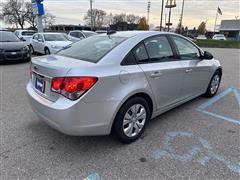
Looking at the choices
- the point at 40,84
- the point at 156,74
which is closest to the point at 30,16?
the point at 40,84

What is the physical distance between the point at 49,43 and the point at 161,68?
27.7 feet

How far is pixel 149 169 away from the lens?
7.14 ft

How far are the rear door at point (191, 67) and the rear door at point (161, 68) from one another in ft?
0.69

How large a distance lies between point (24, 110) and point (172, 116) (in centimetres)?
290

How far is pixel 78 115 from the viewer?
208cm

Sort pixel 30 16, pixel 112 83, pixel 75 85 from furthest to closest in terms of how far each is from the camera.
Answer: pixel 30 16 → pixel 112 83 → pixel 75 85

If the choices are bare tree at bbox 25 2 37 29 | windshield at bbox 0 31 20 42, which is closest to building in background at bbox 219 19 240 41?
bare tree at bbox 25 2 37 29

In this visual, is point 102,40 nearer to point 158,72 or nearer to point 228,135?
point 158,72

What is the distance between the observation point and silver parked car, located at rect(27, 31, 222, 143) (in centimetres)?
209

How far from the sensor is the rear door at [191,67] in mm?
3336

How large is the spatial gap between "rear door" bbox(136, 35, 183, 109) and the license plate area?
1279 millimetres

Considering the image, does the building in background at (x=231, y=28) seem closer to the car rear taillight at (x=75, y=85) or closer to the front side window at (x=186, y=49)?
the front side window at (x=186, y=49)

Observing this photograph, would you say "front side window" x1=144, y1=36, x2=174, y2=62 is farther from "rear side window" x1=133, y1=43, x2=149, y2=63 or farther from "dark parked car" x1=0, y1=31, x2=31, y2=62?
"dark parked car" x1=0, y1=31, x2=31, y2=62

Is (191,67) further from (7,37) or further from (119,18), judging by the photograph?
(119,18)
